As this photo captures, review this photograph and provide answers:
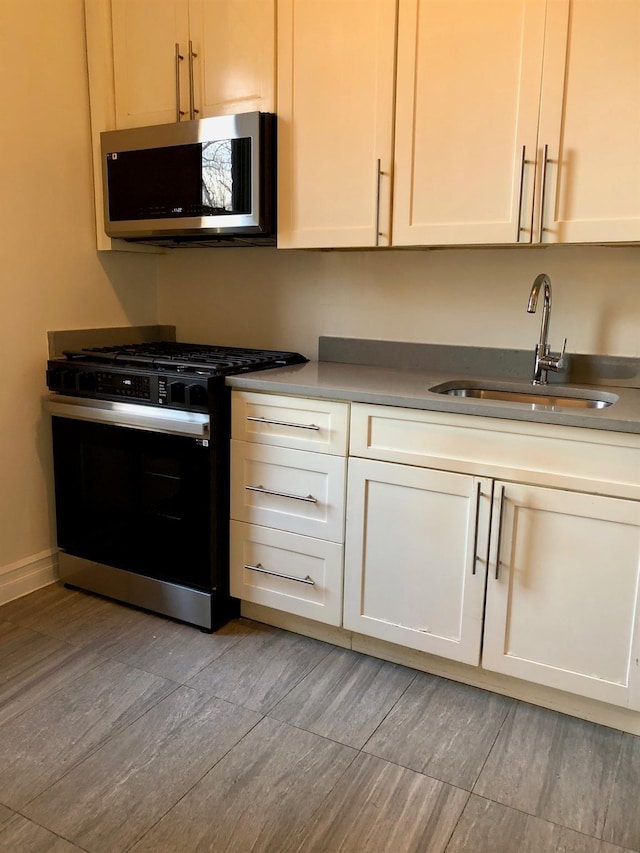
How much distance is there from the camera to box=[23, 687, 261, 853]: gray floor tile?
1.48 metres

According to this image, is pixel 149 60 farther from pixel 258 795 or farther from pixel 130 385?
pixel 258 795

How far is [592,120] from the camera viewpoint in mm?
1811

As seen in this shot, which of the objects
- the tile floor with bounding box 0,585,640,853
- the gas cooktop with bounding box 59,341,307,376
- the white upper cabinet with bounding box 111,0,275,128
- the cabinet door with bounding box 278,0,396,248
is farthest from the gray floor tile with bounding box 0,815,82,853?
the white upper cabinet with bounding box 111,0,275,128

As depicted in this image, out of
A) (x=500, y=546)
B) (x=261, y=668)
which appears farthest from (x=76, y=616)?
(x=500, y=546)

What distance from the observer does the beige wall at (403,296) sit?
7.13 feet

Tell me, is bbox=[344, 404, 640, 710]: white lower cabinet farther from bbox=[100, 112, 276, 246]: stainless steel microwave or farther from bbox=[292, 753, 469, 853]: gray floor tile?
bbox=[100, 112, 276, 246]: stainless steel microwave

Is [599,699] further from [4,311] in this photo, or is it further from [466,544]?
[4,311]

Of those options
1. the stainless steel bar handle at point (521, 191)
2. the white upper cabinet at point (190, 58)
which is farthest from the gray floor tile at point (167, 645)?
the white upper cabinet at point (190, 58)

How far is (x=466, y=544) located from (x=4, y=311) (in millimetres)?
1802

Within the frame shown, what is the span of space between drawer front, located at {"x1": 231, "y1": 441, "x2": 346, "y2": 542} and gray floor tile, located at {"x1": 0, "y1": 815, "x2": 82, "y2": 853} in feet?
3.44

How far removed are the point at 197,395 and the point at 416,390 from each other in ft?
2.30

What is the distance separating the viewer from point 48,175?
2.50 m

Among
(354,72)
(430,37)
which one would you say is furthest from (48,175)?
(430,37)

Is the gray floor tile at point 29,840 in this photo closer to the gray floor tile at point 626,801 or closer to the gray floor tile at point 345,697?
the gray floor tile at point 345,697
